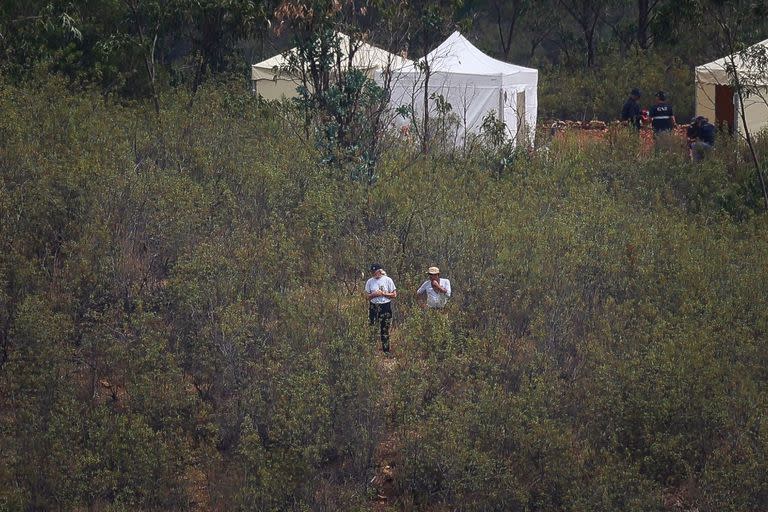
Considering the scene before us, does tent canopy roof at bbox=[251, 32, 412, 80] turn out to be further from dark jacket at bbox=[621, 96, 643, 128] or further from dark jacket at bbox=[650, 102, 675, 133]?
dark jacket at bbox=[650, 102, 675, 133]

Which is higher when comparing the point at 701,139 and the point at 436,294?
the point at 701,139

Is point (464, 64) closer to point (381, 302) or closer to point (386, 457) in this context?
point (381, 302)

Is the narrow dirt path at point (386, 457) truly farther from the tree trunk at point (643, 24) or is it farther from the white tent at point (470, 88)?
the tree trunk at point (643, 24)

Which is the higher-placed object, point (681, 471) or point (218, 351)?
point (218, 351)

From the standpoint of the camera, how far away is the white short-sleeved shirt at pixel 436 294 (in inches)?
464

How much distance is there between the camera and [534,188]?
15.8 meters

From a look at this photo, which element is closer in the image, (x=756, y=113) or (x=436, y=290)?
(x=436, y=290)

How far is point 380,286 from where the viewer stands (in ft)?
37.9

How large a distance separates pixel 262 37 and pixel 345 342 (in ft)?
41.0

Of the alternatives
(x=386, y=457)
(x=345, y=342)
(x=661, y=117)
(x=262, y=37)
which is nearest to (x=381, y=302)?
(x=345, y=342)

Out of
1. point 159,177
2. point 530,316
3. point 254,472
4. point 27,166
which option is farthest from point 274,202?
point 254,472

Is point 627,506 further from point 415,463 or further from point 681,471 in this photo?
Answer: point 415,463

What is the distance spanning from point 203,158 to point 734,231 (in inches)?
251

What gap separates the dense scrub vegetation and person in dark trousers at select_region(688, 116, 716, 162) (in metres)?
3.41
